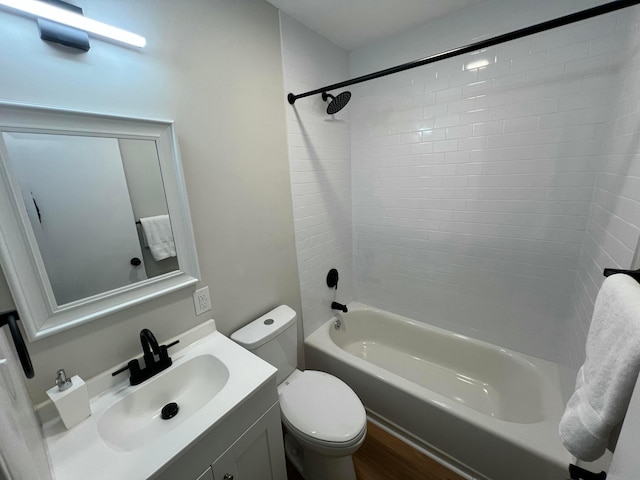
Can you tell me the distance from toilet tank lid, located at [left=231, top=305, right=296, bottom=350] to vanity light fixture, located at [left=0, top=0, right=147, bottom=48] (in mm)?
1295

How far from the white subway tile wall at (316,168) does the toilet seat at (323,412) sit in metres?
0.49

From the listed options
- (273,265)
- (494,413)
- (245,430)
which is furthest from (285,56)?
(494,413)

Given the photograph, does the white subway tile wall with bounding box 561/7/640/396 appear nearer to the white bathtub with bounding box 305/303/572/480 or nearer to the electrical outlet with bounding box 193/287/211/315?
the white bathtub with bounding box 305/303/572/480

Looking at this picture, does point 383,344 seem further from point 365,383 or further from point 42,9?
point 42,9

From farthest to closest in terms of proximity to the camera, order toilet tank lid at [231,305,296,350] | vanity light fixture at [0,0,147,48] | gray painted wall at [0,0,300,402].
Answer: toilet tank lid at [231,305,296,350]
gray painted wall at [0,0,300,402]
vanity light fixture at [0,0,147,48]

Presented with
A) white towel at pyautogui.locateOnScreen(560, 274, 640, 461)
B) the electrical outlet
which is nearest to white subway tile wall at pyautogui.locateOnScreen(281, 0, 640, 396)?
white towel at pyautogui.locateOnScreen(560, 274, 640, 461)

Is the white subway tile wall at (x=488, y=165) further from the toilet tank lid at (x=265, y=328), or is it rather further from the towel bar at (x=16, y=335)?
the towel bar at (x=16, y=335)

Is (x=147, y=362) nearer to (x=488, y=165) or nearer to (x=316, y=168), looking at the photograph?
(x=316, y=168)

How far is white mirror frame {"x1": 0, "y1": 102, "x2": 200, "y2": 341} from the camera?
2.35ft

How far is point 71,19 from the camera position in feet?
2.46

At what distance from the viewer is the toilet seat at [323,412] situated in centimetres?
115

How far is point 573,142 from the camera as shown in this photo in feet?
4.47

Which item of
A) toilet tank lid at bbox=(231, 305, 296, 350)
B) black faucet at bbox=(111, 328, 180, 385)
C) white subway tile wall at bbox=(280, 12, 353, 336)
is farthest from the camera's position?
white subway tile wall at bbox=(280, 12, 353, 336)

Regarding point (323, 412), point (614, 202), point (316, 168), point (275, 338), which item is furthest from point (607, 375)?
point (316, 168)
